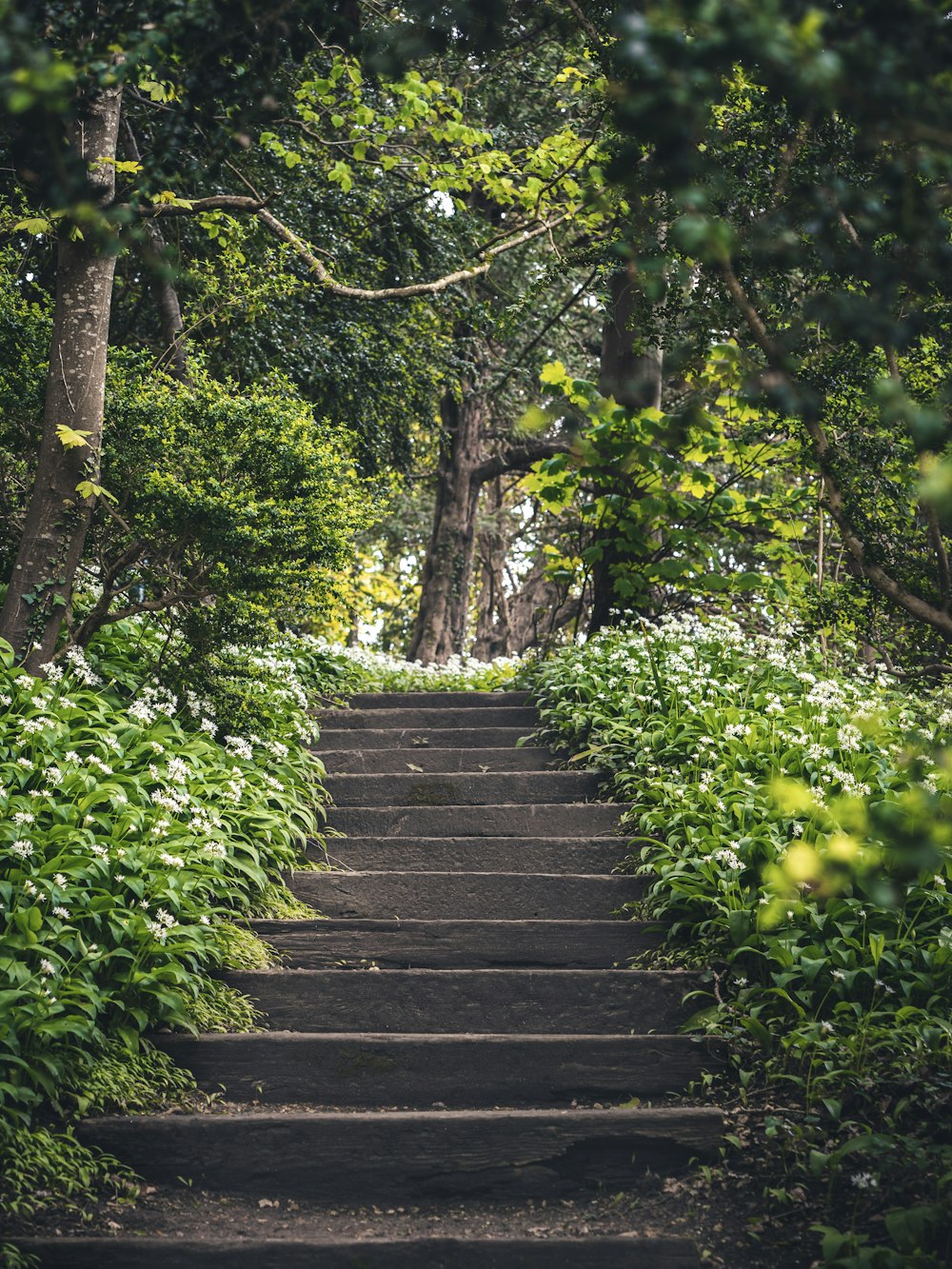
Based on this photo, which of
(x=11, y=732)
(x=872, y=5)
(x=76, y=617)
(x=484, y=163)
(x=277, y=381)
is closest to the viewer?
(x=872, y=5)

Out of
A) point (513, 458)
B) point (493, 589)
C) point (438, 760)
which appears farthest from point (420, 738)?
point (493, 589)

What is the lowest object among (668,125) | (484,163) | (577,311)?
(668,125)

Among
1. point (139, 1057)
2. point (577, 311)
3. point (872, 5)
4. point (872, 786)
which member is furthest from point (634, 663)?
point (577, 311)

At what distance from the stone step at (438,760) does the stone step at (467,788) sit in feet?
1.13

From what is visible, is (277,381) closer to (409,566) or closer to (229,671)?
(229,671)

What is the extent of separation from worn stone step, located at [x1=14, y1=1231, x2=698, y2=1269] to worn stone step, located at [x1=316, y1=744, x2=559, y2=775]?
357 cm

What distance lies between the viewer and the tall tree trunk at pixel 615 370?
→ 8164 millimetres

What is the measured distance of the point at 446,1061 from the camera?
148 inches

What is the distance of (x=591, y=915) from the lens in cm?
470

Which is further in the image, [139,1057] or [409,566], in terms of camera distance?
[409,566]

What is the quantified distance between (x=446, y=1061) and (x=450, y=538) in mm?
10535

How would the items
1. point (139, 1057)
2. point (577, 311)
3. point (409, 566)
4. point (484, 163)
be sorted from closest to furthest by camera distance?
1. point (139, 1057)
2. point (484, 163)
3. point (577, 311)
4. point (409, 566)

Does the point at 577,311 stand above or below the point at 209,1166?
above

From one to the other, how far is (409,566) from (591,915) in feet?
58.6
